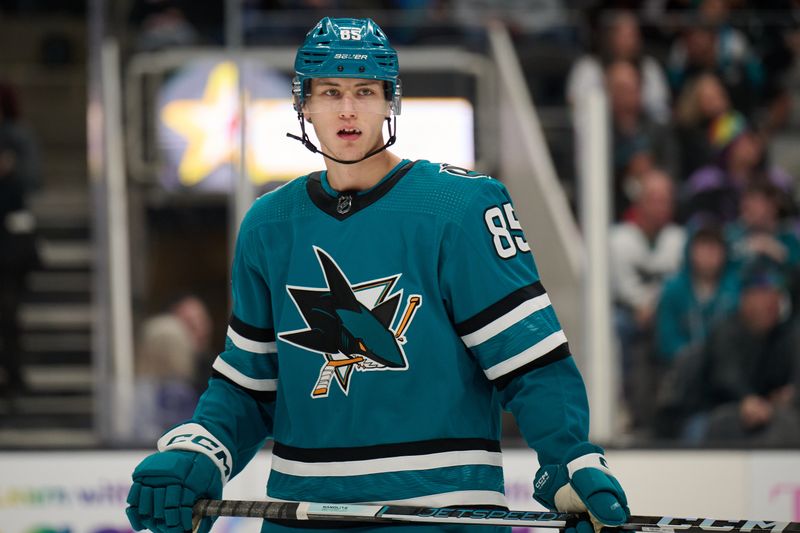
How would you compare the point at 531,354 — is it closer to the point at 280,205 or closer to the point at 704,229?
the point at 280,205

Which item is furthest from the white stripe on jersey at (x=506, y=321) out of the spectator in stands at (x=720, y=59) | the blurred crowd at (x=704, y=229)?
the spectator in stands at (x=720, y=59)

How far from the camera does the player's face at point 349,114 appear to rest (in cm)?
204

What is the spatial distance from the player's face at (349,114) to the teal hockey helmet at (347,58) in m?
0.02

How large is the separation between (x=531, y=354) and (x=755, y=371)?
2.59 metres

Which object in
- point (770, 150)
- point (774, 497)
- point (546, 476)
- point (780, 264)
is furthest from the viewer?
point (770, 150)

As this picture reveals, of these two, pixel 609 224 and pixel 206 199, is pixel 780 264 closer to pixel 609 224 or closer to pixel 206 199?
pixel 609 224

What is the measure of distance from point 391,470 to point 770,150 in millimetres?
3563

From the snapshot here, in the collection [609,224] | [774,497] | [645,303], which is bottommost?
[774,497]

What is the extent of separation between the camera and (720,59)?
17.7 ft

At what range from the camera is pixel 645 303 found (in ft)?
14.7

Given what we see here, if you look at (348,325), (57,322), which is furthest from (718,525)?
(57,322)

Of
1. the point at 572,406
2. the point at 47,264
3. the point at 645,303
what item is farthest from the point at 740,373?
the point at 47,264

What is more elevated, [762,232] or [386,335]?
[386,335]

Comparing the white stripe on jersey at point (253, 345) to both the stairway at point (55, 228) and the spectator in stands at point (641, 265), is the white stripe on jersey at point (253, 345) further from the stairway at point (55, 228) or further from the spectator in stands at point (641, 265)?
the stairway at point (55, 228)
